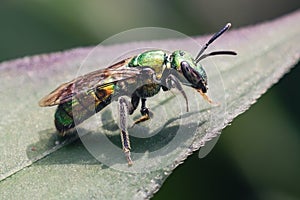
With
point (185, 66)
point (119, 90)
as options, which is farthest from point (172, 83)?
point (119, 90)

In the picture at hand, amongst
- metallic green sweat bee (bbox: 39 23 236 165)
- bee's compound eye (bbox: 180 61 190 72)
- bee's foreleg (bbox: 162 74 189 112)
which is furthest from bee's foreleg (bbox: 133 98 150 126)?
bee's compound eye (bbox: 180 61 190 72)

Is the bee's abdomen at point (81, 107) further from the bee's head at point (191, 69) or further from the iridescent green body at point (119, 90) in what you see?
the bee's head at point (191, 69)

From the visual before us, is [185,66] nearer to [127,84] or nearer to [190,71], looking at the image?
[190,71]

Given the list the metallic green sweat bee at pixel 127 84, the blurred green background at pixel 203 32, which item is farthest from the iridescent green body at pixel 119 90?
the blurred green background at pixel 203 32

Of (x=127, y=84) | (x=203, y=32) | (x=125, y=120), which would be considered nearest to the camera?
(x=125, y=120)

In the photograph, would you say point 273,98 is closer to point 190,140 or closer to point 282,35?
point 282,35

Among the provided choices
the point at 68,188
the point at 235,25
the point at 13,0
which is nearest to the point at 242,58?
the point at 68,188
